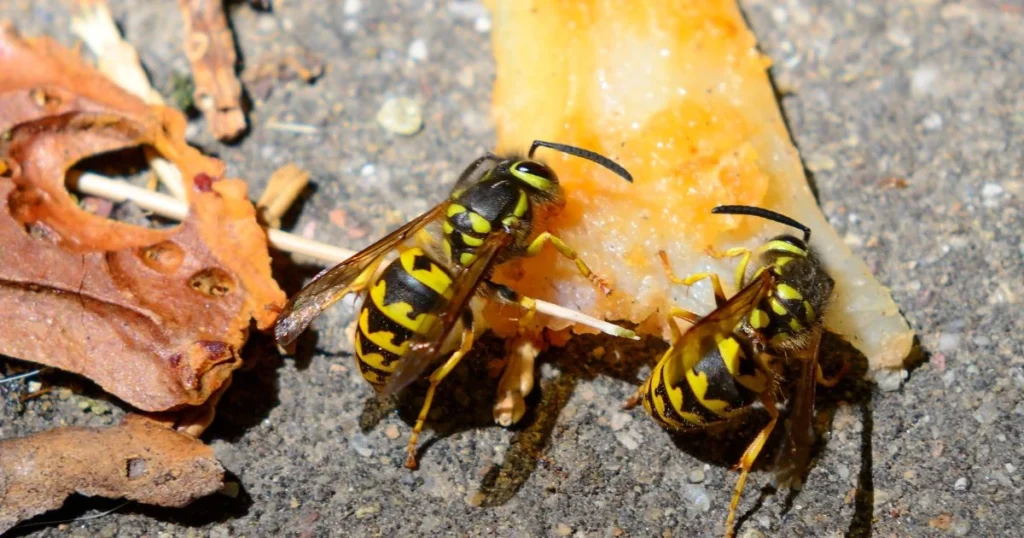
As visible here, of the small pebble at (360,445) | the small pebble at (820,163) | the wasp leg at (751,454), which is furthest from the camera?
the small pebble at (820,163)

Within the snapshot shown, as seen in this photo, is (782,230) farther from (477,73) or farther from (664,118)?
(477,73)

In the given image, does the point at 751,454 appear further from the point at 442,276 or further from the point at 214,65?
the point at 214,65

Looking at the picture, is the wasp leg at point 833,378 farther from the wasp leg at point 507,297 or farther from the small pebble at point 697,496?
the wasp leg at point 507,297

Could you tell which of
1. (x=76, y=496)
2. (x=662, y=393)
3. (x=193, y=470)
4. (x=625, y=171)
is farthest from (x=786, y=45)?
(x=76, y=496)

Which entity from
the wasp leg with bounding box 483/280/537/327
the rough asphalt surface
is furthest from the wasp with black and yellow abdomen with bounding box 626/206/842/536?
the wasp leg with bounding box 483/280/537/327

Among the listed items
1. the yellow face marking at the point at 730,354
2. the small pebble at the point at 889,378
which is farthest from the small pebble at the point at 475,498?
the small pebble at the point at 889,378

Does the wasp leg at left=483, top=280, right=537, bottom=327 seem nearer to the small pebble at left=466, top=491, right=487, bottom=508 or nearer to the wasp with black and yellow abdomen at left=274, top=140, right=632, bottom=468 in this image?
the wasp with black and yellow abdomen at left=274, top=140, right=632, bottom=468
